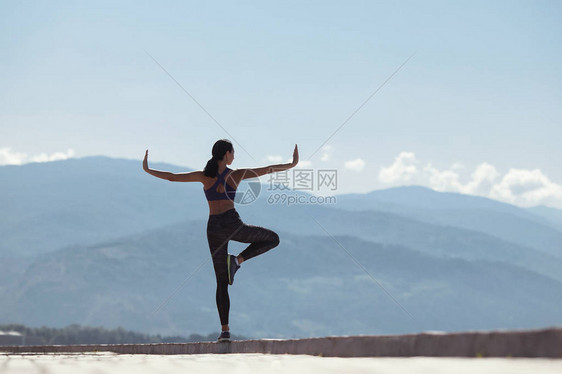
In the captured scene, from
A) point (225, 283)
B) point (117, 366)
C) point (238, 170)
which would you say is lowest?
point (117, 366)

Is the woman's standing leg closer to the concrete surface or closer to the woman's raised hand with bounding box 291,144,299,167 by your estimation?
the woman's raised hand with bounding box 291,144,299,167

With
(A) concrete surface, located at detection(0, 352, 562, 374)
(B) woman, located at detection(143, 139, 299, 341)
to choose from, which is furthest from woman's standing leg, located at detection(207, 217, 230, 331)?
(A) concrete surface, located at detection(0, 352, 562, 374)

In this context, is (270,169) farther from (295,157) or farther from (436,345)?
(436,345)

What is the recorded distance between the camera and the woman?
10.6m

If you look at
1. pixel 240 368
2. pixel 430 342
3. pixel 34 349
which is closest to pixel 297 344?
pixel 240 368

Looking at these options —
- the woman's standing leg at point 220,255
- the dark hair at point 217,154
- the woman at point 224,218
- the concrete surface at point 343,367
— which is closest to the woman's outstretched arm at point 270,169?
the woman at point 224,218

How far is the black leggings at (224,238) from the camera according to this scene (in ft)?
34.7

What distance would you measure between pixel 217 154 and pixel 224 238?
47.3 inches

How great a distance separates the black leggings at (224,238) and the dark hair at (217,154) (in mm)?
603

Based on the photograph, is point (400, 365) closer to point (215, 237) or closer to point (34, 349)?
point (215, 237)

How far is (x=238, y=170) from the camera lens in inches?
431

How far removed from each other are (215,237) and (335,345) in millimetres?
4321

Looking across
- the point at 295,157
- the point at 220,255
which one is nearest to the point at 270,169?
the point at 295,157

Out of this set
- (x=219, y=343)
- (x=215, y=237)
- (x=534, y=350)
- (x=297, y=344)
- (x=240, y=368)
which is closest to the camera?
(x=534, y=350)
